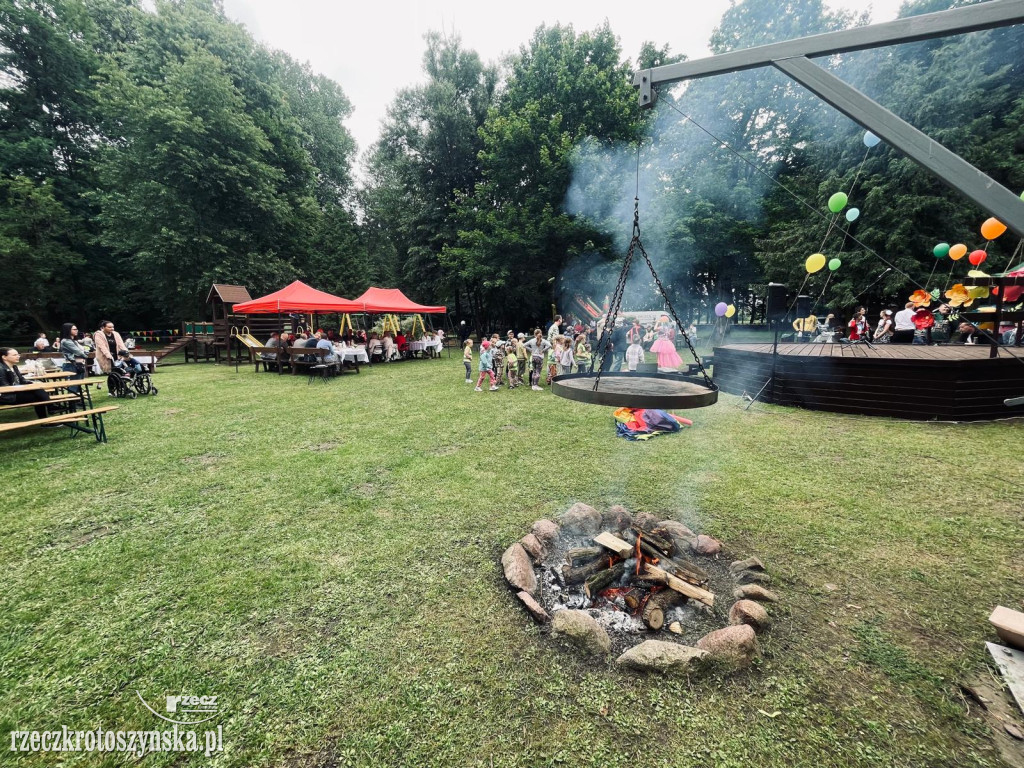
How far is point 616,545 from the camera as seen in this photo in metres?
3.55

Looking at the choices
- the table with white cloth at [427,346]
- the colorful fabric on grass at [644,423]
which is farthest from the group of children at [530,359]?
the table with white cloth at [427,346]

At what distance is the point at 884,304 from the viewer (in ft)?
73.0

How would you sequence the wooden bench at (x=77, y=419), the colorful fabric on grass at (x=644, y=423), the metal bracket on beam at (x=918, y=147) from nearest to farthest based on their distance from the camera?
the metal bracket on beam at (x=918, y=147) → the wooden bench at (x=77, y=419) → the colorful fabric on grass at (x=644, y=423)

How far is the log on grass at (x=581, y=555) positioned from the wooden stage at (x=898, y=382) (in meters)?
8.45

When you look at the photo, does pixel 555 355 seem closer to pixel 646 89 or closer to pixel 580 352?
pixel 580 352

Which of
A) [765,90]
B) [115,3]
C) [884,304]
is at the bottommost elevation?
[884,304]

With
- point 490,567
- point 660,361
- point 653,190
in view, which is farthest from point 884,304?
point 490,567

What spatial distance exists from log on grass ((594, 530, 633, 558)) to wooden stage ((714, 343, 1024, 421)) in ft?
27.3

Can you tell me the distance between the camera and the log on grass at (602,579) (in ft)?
10.8

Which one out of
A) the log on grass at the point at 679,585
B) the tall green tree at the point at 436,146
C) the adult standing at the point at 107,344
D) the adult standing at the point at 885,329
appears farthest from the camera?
the tall green tree at the point at 436,146

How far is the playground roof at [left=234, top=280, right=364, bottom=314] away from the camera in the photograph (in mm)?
14930

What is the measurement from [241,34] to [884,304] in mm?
42113

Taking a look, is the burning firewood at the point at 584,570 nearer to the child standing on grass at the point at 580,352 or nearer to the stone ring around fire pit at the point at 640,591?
the stone ring around fire pit at the point at 640,591

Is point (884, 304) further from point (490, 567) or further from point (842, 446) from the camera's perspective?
point (490, 567)
